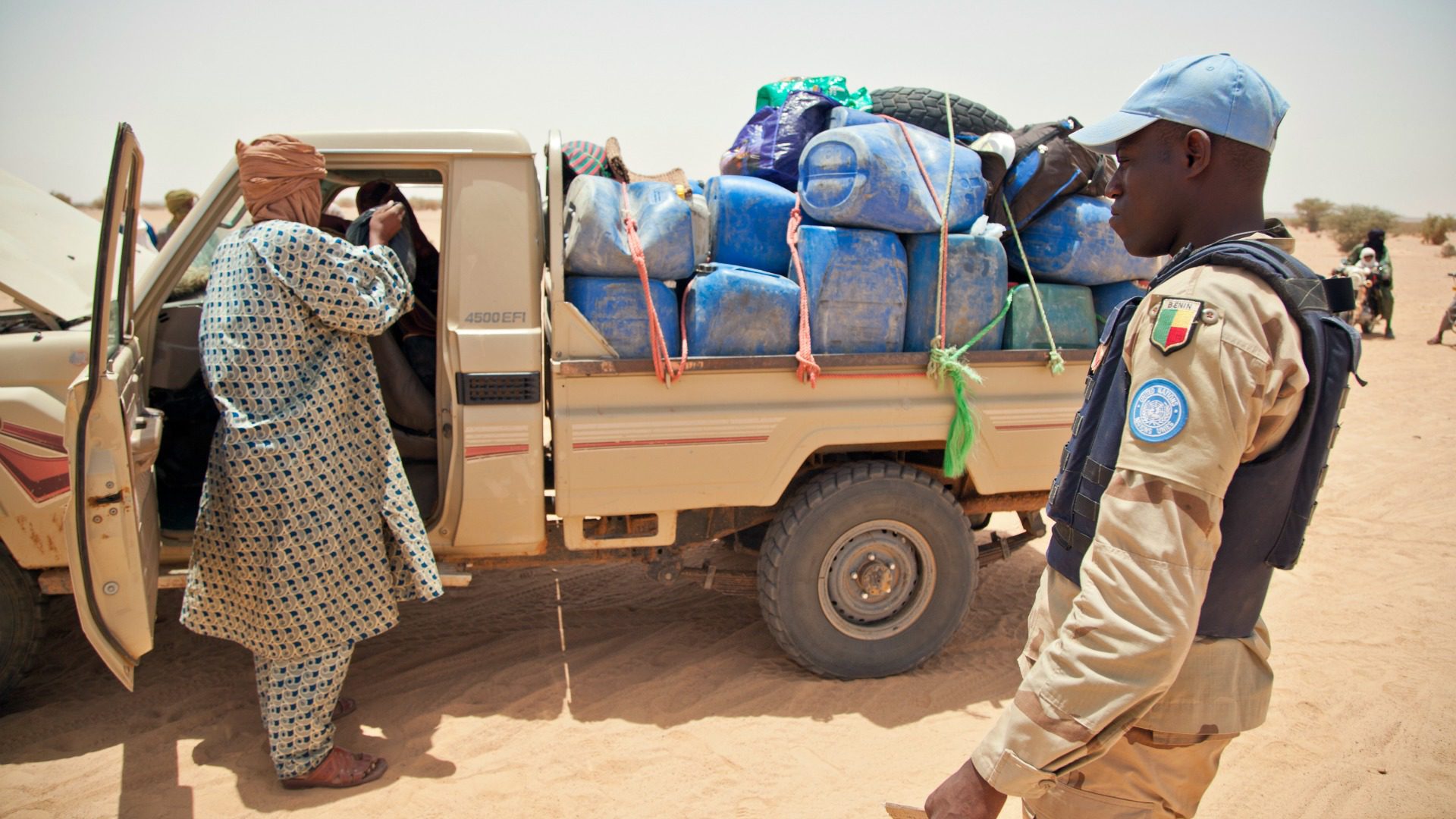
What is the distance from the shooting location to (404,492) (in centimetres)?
304

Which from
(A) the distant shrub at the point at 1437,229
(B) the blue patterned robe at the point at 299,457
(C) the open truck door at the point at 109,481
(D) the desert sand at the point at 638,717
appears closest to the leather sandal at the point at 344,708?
(D) the desert sand at the point at 638,717

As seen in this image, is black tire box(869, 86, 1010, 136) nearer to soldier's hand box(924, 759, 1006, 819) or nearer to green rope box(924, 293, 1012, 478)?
green rope box(924, 293, 1012, 478)

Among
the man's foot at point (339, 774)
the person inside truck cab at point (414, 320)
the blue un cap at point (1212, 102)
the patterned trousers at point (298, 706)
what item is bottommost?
the man's foot at point (339, 774)

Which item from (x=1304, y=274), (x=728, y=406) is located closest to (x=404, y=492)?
(x=728, y=406)

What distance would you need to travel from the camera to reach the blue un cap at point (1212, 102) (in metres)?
1.47

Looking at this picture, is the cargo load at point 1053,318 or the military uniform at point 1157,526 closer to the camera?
the military uniform at point 1157,526

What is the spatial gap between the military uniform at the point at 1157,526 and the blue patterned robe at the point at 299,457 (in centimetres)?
225

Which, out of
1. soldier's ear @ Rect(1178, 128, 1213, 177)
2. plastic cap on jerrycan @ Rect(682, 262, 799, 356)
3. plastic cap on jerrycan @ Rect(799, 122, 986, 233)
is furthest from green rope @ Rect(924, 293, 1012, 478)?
soldier's ear @ Rect(1178, 128, 1213, 177)

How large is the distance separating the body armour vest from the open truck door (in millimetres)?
2579

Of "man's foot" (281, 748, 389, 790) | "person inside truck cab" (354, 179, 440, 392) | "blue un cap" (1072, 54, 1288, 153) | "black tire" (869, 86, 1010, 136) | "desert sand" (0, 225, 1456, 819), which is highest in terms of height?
"black tire" (869, 86, 1010, 136)

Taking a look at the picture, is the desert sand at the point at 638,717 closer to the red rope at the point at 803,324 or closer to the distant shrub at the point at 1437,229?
Result: the red rope at the point at 803,324

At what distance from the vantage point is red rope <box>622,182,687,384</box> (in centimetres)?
320

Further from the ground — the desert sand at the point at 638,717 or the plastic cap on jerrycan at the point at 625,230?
the plastic cap on jerrycan at the point at 625,230

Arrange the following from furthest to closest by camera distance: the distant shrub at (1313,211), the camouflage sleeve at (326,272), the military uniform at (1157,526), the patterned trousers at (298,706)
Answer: the distant shrub at (1313,211) < the patterned trousers at (298,706) < the camouflage sleeve at (326,272) < the military uniform at (1157,526)
